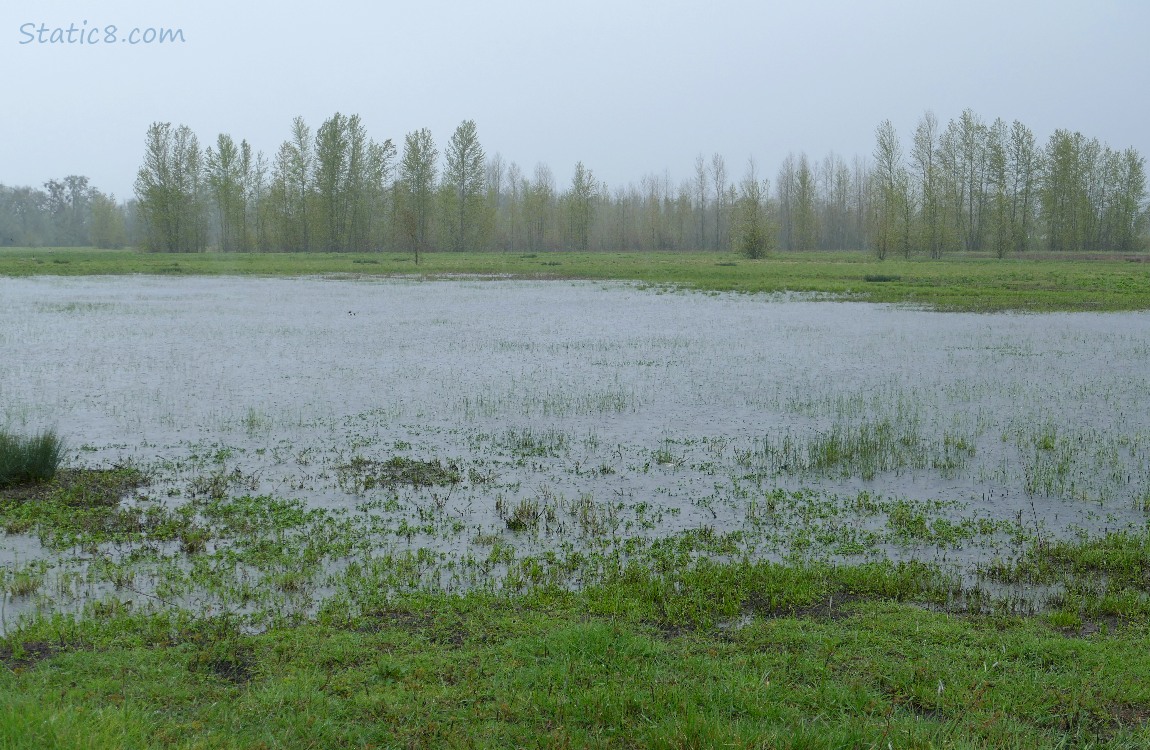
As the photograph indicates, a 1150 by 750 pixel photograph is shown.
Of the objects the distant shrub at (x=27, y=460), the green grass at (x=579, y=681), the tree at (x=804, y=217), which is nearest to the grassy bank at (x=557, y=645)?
the green grass at (x=579, y=681)

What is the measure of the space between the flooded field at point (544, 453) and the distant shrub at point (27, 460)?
91 centimetres

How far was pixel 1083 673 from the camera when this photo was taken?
5816 mm

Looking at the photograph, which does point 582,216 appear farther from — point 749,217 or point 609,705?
point 609,705

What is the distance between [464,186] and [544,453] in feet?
265

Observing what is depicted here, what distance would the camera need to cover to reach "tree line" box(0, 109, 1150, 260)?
78.2m

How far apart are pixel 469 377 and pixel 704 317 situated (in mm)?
14072

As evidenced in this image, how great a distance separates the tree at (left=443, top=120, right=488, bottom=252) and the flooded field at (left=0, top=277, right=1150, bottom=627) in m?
64.8

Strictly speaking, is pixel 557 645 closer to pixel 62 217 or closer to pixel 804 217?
pixel 804 217

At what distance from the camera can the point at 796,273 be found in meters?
53.2

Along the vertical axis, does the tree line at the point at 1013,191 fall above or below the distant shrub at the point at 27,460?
above

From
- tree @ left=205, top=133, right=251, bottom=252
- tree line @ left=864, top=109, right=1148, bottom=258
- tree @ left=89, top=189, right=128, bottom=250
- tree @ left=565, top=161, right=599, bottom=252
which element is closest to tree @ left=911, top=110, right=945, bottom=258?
tree line @ left=864, top=109, right=1148, bottom=258

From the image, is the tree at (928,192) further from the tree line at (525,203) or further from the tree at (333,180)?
the tree at (333,180)

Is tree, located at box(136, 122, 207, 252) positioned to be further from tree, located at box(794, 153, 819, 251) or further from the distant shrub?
the distant shrub

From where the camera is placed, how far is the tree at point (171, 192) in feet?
266
